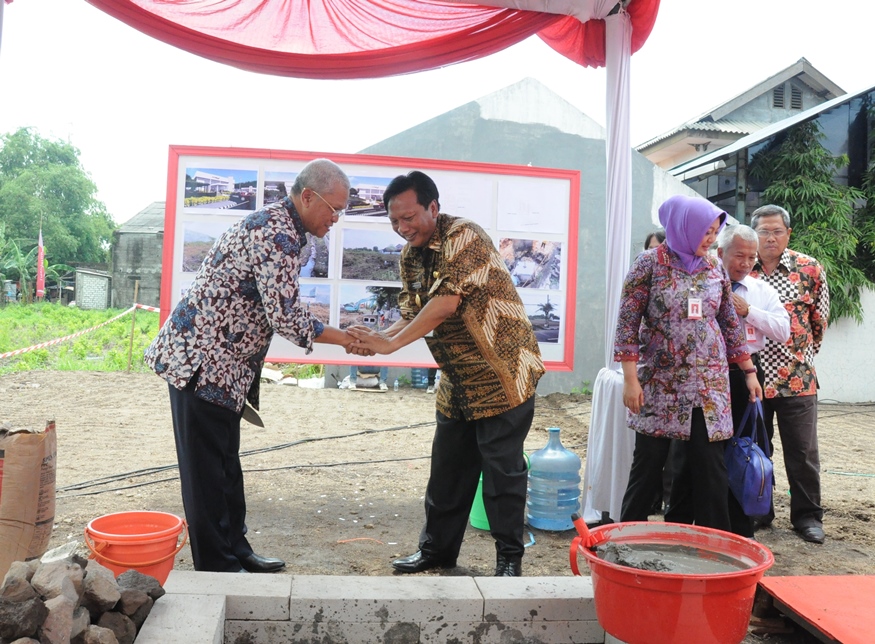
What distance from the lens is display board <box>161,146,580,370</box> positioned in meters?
5.11

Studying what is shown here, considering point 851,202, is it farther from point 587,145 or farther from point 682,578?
point 682,578

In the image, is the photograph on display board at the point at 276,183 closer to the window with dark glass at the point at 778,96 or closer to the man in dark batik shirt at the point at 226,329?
the man in dark batik shirt at the point at 226,329

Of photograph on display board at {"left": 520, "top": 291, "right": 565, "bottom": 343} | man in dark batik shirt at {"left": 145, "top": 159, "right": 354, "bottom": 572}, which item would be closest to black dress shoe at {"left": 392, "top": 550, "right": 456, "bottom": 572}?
man in dark batik shirt at {"left": 145, "top": 159, "right": 354, "bottom": 572}

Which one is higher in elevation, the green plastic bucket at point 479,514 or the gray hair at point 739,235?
the gray hair at point 739,235

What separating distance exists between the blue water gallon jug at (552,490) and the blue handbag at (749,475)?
1092 mm

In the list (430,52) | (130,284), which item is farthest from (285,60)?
(130,284)

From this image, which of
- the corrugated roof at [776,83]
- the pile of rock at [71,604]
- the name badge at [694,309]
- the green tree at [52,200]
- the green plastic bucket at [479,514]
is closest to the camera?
the pile of rock at [71,604]

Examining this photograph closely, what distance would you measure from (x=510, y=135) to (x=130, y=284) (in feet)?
77.0

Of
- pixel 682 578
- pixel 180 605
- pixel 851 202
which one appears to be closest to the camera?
pixel 682 578

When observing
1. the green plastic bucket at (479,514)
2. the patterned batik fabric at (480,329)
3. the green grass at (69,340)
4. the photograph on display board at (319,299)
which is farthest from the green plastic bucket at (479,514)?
the green grass at (69,340)

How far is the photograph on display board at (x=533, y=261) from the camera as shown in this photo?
211 inches

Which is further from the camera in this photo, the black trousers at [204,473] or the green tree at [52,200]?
the green tree at [52,200]

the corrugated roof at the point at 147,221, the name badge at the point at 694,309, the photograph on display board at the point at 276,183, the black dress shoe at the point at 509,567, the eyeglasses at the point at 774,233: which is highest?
the corrugated roof at the point at 147,221

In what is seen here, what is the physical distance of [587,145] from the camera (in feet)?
36.8
